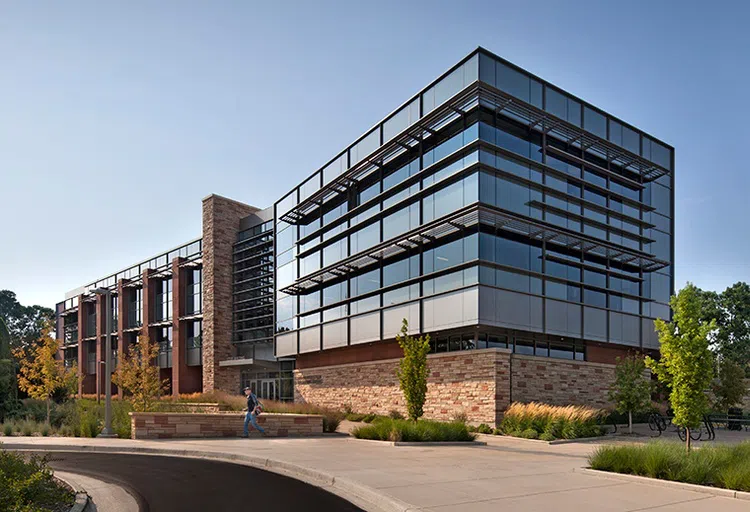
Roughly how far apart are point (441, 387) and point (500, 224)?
7379 mm

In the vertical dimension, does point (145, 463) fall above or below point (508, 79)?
below

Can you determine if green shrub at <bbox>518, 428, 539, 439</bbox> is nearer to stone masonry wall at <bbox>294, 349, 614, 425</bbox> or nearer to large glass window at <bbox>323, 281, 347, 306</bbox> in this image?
stone masonry wall at <bbox>294, 349, 614, 425</bbox>

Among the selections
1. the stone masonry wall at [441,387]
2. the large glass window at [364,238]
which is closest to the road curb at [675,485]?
the stone masonry wall at [441,387]

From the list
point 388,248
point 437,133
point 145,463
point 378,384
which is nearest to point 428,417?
point 378,384

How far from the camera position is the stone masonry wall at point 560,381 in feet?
82.7

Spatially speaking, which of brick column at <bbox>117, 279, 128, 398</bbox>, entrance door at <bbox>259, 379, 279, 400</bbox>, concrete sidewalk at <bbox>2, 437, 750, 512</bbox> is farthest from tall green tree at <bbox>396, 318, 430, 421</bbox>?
brick column at <bbox>117, 279, 128, 398</bbox>

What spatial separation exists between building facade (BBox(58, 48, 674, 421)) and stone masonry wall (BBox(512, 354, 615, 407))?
81 mm

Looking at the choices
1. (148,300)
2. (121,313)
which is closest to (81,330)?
(121,313)

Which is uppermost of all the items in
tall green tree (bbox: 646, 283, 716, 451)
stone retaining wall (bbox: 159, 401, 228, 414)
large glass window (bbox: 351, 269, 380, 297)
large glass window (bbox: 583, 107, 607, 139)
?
large glass window (bbox: 583, 107, 607, 139)

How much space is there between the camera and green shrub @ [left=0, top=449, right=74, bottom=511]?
8.17m

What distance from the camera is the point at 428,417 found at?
27.0 metres

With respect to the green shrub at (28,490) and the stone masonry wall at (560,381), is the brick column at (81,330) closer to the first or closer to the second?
the stone masonry wall at (560,381)

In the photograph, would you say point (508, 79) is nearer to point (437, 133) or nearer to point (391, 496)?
point (437, 133)

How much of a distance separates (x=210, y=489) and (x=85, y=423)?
1421cm
